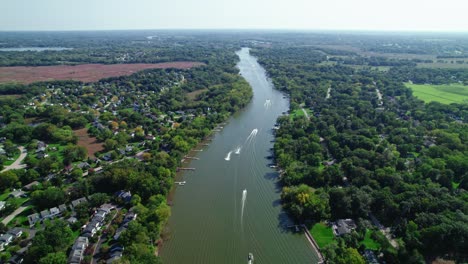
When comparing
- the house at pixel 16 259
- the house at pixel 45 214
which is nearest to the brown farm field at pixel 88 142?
the house at pixel 45 214

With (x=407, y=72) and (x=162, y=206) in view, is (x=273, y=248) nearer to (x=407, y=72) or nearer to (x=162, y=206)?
(x=162, y=206)

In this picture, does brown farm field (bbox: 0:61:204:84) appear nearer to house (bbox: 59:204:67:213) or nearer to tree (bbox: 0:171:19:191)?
tree (bbox: 0:171:19:191)

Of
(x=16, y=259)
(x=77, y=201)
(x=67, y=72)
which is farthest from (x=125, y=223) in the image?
(x=67, y=72)

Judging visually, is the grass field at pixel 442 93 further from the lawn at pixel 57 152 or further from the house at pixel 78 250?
the lawn at pixel 57 152

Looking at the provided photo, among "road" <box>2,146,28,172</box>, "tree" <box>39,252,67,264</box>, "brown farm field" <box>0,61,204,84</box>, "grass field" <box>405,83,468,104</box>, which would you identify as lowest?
"road" <box>2,146,28,172</box>

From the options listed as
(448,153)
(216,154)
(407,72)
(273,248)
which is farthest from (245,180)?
(407,72)

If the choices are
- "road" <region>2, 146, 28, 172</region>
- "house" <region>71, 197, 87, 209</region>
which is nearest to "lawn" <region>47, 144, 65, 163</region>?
"road" <region>2, 146, 28, 172</region>

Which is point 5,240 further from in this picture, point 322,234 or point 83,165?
point 322,234
